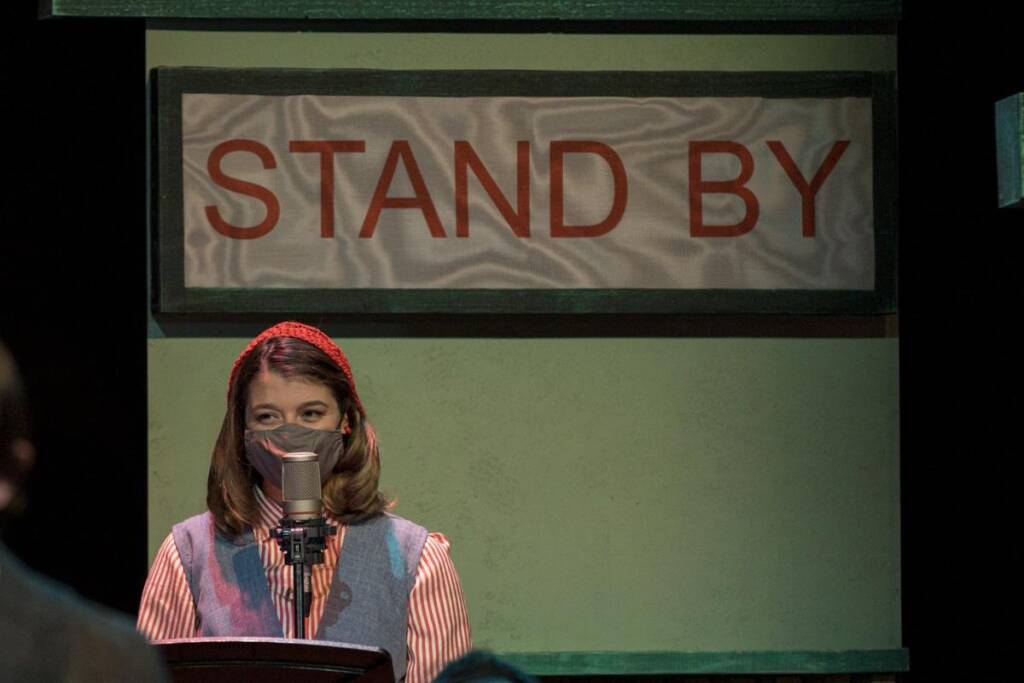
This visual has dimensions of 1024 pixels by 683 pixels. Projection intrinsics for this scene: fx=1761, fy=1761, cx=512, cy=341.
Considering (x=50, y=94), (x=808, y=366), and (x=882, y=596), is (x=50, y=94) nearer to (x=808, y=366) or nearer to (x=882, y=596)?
(x=808, y=366)

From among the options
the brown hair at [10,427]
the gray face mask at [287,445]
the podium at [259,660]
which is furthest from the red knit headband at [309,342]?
the brown hair at [10,427]

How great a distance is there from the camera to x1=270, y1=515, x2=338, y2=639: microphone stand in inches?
102

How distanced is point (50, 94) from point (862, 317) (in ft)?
6.30

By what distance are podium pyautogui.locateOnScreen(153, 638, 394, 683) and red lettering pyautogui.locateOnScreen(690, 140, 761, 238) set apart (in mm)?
2044

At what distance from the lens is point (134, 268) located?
396cm

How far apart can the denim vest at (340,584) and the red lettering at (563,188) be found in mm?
1213

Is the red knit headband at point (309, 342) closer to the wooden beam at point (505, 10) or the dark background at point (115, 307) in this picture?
the dark background at point (115, 307)

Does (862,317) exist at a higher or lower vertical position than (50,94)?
lower

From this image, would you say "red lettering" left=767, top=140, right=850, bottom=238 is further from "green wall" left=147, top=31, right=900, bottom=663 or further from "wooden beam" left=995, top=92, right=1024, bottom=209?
"wooden beam" left=995, top=92, right=1024, bottom=209

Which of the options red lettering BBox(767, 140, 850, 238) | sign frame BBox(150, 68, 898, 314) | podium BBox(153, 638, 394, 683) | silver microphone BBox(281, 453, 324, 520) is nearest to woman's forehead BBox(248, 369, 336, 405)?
silver microphone BBox(281, 453, 324, 520)

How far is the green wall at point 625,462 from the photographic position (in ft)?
13.2

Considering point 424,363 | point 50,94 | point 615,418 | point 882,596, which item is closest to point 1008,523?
point 882,596

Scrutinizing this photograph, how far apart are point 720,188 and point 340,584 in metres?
1.57

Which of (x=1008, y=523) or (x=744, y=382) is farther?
(x=744, y=382)
